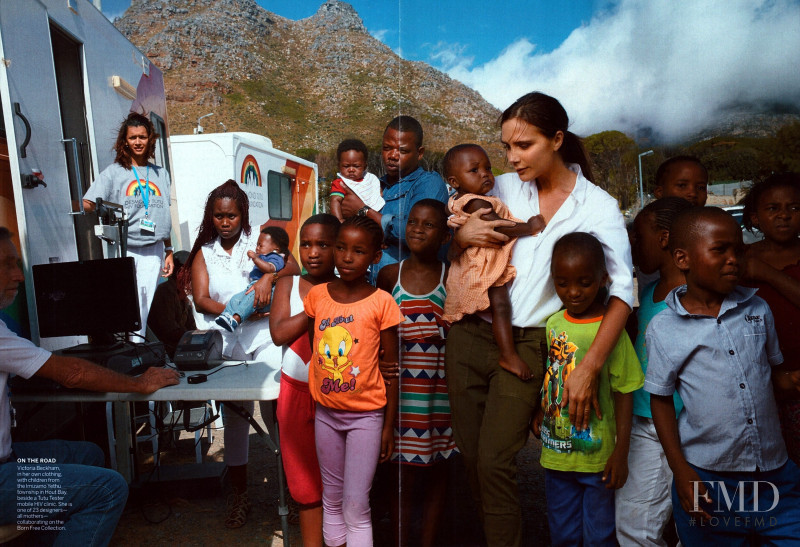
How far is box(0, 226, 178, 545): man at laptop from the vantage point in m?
1.95

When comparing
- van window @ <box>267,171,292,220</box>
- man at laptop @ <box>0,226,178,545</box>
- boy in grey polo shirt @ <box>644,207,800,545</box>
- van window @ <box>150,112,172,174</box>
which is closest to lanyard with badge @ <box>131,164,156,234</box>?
van window @ <box>150,112,172,174</box>

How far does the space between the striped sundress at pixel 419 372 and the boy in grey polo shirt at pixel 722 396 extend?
2.53 ft

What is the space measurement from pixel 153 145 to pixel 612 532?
314 cm

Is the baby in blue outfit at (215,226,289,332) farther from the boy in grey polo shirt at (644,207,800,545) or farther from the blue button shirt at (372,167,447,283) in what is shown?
the boy in grey polo shirt at (644,207,800,545)

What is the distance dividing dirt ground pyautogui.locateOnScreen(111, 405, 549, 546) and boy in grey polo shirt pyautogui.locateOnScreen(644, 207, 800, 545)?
959mm

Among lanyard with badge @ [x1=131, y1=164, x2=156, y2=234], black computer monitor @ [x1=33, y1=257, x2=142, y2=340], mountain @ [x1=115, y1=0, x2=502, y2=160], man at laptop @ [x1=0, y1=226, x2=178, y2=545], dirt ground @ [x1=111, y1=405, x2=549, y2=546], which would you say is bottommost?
dirt ground @ [x1=111, y1=405, x2=549, y2=546]

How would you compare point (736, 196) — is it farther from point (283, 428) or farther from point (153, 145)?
point (153, 145)

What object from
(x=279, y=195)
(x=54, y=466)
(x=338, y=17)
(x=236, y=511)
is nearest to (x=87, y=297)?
(x=54, y=466)

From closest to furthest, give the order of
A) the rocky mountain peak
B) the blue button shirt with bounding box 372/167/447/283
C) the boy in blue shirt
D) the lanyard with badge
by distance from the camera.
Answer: the boy in blue shirt < the blue button shirt with bounding box 372/167/447/283 < the rocky mountain peak < the lanyard with badge

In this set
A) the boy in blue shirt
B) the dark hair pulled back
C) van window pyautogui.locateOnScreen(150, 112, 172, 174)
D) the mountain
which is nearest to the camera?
the boy in blue shirt

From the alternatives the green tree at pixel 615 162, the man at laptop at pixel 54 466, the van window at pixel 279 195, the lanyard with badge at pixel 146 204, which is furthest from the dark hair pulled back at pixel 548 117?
the van window at pixel 279 195

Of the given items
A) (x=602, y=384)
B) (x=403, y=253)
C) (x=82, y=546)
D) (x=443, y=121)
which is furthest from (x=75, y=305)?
(x=602, y=384)

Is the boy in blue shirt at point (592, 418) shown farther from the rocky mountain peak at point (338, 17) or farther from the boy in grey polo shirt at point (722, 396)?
the rocky mountain peak at point (338, 17)

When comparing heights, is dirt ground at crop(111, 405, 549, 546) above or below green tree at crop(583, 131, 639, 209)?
below
